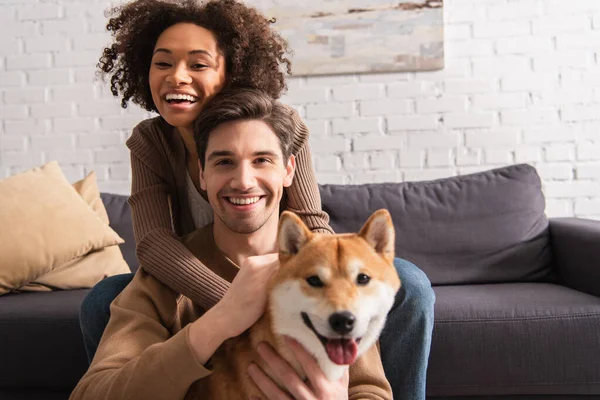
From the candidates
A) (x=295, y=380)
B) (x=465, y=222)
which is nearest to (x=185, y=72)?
(x=295, y=380)

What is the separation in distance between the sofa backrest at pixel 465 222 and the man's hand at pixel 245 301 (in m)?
1.37

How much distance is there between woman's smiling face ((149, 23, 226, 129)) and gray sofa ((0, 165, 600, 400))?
0.94m

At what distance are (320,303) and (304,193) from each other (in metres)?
0.65

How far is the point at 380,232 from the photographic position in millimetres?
1115

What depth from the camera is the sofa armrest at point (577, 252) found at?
2121 millimetres

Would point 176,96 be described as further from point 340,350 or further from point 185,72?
point 340,350

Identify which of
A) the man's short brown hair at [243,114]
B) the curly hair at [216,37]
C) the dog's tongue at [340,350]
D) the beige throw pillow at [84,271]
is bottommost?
the beige throw pillow at [84,271]

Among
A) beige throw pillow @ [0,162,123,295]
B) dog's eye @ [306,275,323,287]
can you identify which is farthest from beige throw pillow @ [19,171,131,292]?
dog's eye @ [306,275,323,287]

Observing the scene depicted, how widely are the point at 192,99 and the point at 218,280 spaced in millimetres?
484

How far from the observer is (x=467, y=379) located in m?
1.85

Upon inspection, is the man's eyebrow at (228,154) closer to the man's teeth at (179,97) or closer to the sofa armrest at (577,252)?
the man's teeth at (179,97)

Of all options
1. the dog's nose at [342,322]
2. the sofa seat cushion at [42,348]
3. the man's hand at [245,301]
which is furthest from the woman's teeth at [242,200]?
the sofa seat cushion at [42,348]

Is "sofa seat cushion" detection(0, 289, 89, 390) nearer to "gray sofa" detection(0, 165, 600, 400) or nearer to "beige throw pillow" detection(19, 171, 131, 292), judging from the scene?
"gray sofa" detection(0, 165, 600, 400)

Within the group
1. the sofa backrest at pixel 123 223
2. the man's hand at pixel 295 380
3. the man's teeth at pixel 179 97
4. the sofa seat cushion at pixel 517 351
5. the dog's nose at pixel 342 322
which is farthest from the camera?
the sofa backrest at pixel 123 223
